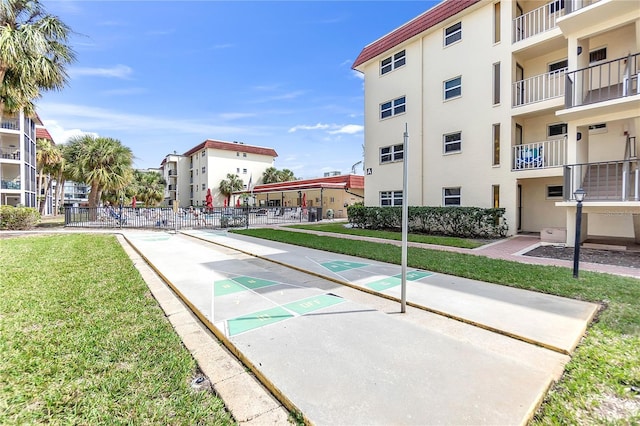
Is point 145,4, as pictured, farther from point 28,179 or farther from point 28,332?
point 28,179

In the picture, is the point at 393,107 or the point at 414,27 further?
the point at 393,107

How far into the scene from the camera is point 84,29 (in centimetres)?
1416

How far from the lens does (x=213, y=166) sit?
156 ft

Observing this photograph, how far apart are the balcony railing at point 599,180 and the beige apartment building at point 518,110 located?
44 mm

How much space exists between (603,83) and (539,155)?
3.32 m

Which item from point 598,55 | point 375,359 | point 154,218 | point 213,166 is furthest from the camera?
point 213,166

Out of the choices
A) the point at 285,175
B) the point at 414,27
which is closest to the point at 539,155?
the point at 414,27

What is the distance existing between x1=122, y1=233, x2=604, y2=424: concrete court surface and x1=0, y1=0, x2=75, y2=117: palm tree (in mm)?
15041

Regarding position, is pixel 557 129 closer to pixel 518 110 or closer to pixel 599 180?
pixel 518 110

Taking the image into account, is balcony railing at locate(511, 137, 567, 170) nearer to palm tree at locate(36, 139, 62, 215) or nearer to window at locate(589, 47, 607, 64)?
window at locate(589, 47, 607, 64)

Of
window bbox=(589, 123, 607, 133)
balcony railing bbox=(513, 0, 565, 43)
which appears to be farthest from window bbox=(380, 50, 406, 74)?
window bbox=(589, 123, 607, 133)

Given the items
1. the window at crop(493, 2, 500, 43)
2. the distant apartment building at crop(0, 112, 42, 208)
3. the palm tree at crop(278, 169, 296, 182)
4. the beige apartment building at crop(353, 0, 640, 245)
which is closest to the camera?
the beige apartment building at crop(353, 0, 640, 245)

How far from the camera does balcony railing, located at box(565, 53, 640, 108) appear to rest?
9.51 meters

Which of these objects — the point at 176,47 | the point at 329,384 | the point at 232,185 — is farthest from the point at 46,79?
the point at 232,185
